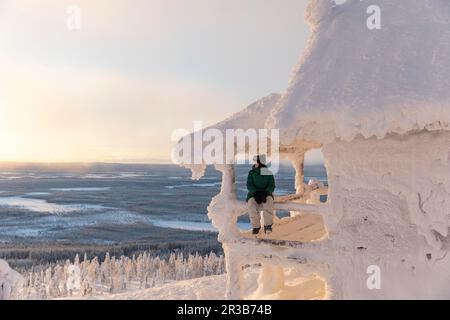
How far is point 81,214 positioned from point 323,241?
55.8 meters

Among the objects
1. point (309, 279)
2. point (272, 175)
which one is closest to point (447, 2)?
point (272, 175)

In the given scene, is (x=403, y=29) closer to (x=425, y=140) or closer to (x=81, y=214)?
(x=425, y=140)

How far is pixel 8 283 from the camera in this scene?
10438 mm

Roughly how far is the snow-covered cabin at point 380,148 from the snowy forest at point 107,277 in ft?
42.1

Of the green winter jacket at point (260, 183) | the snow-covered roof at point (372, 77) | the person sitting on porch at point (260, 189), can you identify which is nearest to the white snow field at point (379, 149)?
the snow-covered roof at point (372, 77)

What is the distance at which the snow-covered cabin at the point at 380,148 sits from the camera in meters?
8.42

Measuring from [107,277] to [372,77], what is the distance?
17445 millimetres

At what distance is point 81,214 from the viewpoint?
200 ft

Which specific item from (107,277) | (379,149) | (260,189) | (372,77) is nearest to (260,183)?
(260,189)

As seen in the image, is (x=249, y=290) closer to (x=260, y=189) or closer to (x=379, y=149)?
(x=260, y=189)

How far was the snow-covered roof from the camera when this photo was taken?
823 cm

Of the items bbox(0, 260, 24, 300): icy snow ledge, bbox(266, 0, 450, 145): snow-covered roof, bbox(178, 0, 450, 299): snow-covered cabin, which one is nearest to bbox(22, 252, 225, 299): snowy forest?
bbox(0, 260, 24, 300): icy snow ledge

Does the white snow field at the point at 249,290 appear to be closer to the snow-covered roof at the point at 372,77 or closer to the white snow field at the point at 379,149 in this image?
the white snow field at the point at 379,149
